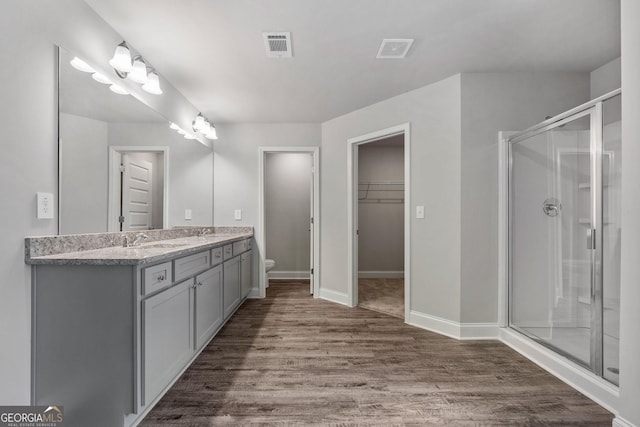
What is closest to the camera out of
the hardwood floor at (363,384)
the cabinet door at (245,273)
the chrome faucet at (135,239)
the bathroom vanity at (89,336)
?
the bathroom vanity at (89,336)

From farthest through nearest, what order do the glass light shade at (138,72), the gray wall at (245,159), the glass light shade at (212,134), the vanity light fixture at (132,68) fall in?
the gray wall at (245,159) < the glass light shade at (212,134) < the glass light shade at (138,72) < the vanity light fixture at (132,68)

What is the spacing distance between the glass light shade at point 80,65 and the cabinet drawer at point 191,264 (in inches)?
49.1

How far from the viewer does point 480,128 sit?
2721 millimetres

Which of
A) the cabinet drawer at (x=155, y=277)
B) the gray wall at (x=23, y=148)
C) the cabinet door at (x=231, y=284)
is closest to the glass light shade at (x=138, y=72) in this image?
the gray wall at (x=23, y=148)

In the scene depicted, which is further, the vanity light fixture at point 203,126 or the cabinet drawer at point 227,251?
the vanity light fixture at point 203,126

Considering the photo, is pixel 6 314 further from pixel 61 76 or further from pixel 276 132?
pixel 276 132

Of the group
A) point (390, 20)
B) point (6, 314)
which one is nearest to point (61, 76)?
point (6, 314)

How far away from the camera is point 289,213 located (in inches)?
212

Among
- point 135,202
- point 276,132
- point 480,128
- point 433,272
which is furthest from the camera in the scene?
point 276,132

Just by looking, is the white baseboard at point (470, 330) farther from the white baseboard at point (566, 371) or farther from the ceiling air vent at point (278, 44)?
the ceiling air vent at point (278, 44)

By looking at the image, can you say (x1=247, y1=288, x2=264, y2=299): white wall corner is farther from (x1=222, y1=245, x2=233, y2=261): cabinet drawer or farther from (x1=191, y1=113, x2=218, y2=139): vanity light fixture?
(x1=191, y1=113, x2=218, y2=139): vanity light fixture

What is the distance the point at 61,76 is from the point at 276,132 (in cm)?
258

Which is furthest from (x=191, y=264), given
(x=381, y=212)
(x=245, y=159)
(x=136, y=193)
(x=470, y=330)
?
(x=381, y=212)

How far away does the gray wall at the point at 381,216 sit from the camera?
17.6 feet
